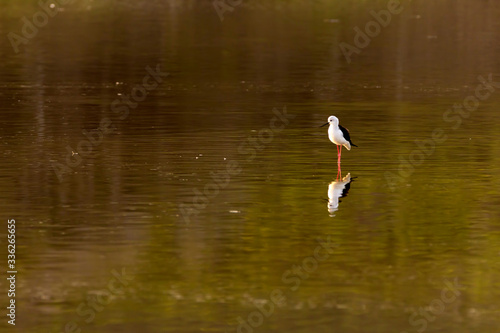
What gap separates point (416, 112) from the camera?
32344 mm

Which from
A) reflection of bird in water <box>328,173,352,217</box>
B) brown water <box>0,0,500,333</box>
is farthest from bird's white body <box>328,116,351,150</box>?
reflection of bird in water <box>328,173,352,217</box>

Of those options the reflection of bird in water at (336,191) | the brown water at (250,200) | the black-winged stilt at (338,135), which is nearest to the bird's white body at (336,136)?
the black-winged stilt at (338,135)

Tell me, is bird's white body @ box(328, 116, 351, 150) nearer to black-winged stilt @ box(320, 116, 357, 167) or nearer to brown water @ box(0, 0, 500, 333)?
black-winged stilt @ box(320, 116, 357, 167)

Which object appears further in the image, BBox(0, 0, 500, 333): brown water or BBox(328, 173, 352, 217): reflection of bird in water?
BBox(328, 173, 352, 217): reflection of bird in water

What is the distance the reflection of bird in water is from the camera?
63.8ft

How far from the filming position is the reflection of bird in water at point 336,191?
19.5 m

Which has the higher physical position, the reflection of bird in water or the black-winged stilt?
the black-winged stilt

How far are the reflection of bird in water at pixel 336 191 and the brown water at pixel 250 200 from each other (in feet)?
0.35

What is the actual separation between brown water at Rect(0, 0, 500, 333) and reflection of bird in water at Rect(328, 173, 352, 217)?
108 millimetres

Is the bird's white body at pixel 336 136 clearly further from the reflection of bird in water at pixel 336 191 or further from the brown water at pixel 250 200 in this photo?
the reflection of bird in water at pixel 336 191

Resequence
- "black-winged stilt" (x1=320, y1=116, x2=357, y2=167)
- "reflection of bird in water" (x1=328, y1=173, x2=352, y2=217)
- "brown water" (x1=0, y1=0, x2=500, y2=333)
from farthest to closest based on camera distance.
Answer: "black-winged stilt" (x1=320, y1=116, x2=357, y2=167), "reflection of bird in water" (x1=328, y1=173, x2=352, y2=217), "brown water" (x1=0, y1=0, x2=500, y2=333)

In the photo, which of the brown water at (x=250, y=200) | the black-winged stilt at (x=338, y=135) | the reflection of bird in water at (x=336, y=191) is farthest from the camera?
the black-winged stilt at (x=338, y=135)

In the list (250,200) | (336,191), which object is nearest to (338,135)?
(336,191)

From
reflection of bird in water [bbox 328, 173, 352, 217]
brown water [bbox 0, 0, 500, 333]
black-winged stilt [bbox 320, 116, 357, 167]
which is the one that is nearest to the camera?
brown water [bbox 0, 0, 500, 333]
